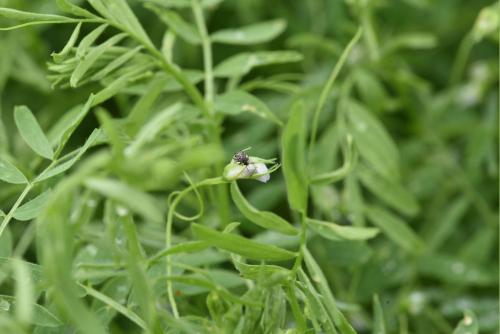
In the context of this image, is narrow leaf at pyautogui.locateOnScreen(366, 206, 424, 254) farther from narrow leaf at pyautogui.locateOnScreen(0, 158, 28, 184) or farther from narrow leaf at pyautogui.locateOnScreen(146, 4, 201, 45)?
narrow leaf at pyautogui.locateOnScreen(0, 158, 28, 184)

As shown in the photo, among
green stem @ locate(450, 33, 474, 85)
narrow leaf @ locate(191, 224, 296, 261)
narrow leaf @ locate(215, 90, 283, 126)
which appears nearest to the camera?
narrow leaf @ locate(191, 224, 296, 261)

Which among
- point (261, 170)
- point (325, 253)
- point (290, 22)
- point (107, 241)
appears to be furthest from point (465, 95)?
point (107, 241)

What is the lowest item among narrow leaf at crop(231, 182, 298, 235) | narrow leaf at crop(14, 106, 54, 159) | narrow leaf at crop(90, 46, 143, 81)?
narrow leaf at crop(231, 182, 298, 235)

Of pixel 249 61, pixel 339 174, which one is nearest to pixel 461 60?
pixel 249 61

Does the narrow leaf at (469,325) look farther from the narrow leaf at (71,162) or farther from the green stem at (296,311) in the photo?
the narrow leaf at (71,162)

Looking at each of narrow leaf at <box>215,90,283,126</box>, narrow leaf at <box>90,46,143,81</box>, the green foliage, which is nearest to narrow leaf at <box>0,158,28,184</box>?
the green foliage

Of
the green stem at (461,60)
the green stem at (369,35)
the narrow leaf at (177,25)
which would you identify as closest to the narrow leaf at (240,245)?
the narrow leaf at (177,25)

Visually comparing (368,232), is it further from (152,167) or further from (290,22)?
(290,22)
